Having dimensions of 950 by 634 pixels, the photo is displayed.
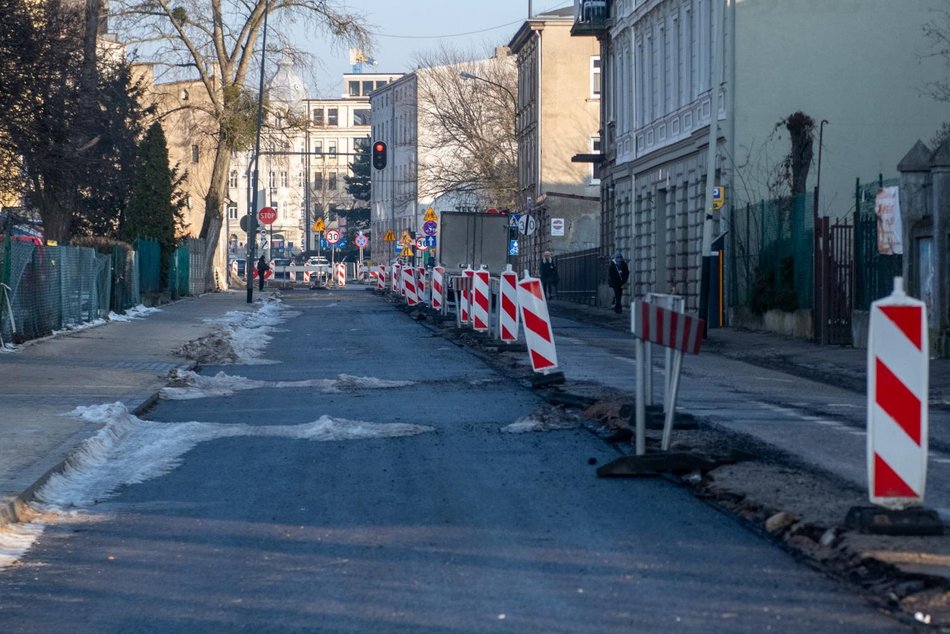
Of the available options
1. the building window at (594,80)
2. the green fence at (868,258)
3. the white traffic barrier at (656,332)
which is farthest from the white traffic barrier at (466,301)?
the building window at (594,80)

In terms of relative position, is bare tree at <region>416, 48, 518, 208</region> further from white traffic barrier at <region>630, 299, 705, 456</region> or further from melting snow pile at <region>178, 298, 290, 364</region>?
white traffic barrier at <region>630, 299, 705, 456</region>

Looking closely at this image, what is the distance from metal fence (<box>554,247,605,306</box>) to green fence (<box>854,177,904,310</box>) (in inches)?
972

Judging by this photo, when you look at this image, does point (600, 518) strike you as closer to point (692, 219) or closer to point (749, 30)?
point (749, 30)

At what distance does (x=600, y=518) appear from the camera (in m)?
7.72

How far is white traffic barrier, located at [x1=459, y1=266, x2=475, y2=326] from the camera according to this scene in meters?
25.8

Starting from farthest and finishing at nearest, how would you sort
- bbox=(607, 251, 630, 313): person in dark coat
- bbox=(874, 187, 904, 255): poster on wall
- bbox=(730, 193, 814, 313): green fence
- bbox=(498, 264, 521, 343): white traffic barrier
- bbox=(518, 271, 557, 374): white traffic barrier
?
bbox=(607, 251, 630, 313): person in dark coat < bbox=(730, 193, 814, 313): green fence < bbox=(874, 187, 904, 255): poster on wall < bbox=(498, 264, 521, 343): white traffic barrier < bbox=(518, 271, 557, 374): white traffic barrier

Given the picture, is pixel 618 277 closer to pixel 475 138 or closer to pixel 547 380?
pixel 547 380

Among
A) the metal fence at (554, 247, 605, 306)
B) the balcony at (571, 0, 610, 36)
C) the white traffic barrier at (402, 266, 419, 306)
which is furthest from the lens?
the metal fence at (554, 247, 605, 306)

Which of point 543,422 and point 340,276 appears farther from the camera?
point 340,276

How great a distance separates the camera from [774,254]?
27.7 metres

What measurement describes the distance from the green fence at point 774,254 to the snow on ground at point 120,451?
15096mm

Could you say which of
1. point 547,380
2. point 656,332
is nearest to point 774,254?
point 547,380

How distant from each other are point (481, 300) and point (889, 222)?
23.7ft

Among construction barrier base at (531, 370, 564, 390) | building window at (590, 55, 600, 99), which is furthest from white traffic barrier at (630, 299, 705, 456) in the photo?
building window at (590, 55, 600, 99)
